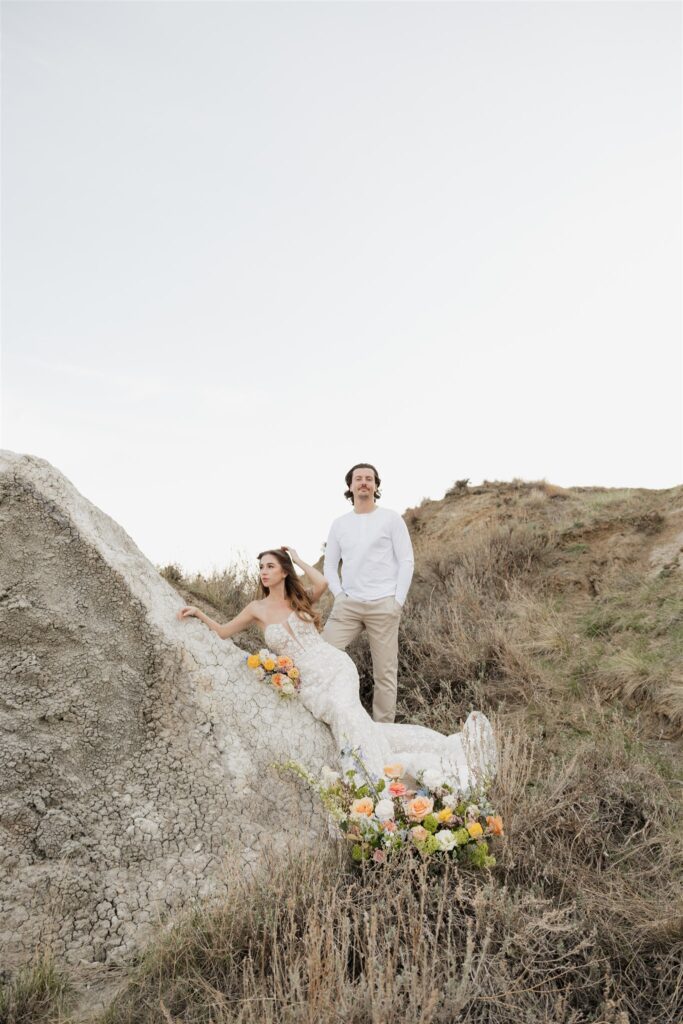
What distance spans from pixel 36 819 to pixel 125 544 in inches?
73.8

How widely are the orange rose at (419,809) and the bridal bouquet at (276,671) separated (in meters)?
1.33

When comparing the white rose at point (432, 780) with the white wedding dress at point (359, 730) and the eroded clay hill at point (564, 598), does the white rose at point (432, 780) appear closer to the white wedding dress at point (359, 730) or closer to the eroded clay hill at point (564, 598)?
the white wedding dress at point (359, 730)

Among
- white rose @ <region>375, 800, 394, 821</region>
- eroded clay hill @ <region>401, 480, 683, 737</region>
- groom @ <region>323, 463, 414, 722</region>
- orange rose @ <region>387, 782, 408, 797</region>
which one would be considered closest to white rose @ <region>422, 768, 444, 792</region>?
orange rose @ <region>387, 782, 408, 797</region>

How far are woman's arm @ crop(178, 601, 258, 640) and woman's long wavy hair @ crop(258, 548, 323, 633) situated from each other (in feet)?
0.99

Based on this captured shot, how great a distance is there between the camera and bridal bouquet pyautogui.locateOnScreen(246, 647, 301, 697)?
15.1 ft

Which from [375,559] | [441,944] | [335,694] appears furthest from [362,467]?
[441,944]

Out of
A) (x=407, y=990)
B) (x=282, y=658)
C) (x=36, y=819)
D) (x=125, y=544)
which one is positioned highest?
(x=125, y=544)

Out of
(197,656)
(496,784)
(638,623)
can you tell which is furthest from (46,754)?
(638,623)

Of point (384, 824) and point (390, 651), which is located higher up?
point (390, 651)

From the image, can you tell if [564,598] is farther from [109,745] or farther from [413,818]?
[109,745]

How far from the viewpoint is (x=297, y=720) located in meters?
4.56

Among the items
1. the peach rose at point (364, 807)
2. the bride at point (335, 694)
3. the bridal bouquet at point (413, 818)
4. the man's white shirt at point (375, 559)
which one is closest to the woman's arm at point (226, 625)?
the bride at point (335, 694)

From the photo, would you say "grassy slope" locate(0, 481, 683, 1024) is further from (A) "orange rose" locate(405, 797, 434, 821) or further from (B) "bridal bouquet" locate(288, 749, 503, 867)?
(A) "orange rose" locate(405, 797, 434, 821)

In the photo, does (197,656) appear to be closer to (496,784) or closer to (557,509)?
(496,784)
